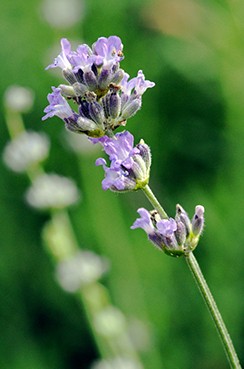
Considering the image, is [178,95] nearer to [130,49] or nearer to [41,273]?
[130,49]

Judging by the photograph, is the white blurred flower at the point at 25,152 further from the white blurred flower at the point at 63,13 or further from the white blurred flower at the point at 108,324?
the white blurred flower at the point at 63,13

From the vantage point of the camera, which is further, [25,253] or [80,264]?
[25,253]

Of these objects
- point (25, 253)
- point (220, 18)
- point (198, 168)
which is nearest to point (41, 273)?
point (25, 253)

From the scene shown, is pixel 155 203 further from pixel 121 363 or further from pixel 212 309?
pixel 121 363

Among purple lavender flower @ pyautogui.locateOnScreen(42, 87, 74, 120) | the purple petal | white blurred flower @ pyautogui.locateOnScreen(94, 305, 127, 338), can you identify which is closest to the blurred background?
white blurred flower @ pyautogui.locateOnScreen(94, 305, 127, 338)

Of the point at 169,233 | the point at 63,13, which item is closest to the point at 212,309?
the point at 169,233

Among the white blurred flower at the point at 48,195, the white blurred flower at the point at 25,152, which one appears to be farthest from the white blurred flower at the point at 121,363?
the white blurred flower at the point at 25,152

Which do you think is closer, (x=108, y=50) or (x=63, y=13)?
(x=108, y=50)
